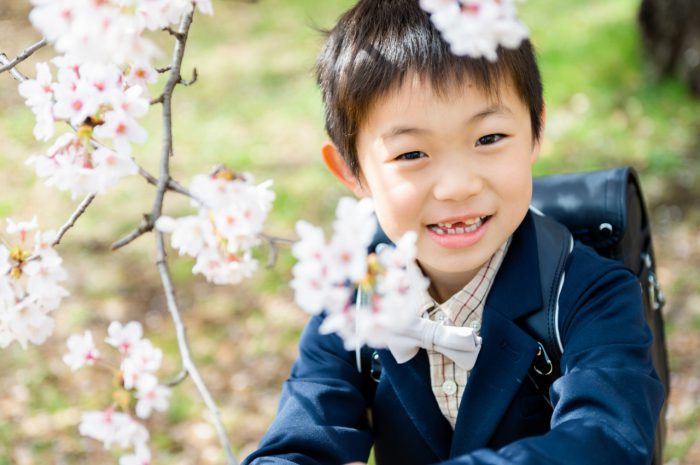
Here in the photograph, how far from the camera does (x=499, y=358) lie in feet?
6.19

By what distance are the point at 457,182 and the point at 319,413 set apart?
622mm

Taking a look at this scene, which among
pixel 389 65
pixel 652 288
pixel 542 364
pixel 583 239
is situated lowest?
pixel 542 364

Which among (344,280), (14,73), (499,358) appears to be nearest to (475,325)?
(499,358)

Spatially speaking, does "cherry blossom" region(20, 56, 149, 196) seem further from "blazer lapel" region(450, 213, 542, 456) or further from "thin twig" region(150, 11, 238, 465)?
"blazer lapel" region(450, 213, 542, 456)

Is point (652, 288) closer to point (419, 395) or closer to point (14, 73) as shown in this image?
point (419, 395)

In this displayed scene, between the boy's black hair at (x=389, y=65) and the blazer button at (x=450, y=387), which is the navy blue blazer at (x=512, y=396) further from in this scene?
the boy's black hair at (x=389, y=65)

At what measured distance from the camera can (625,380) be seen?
65.7 inches

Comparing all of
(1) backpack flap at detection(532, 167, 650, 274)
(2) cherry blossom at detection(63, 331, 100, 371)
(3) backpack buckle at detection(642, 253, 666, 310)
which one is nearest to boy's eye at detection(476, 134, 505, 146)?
(1) backpack flap at detection(532, 167, 650, 274)

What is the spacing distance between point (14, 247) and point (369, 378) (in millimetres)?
910

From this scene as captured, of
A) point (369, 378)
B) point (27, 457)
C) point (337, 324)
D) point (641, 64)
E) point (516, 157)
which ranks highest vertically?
point (641, 64)

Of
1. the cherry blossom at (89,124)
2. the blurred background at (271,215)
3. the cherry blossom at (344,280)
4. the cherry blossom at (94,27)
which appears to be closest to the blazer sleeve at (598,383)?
the cherry blossom at (344,280)

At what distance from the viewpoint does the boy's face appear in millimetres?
1740

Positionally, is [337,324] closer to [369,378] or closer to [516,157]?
[516,157]

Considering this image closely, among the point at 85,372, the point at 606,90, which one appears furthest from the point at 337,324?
the point at 606,90
